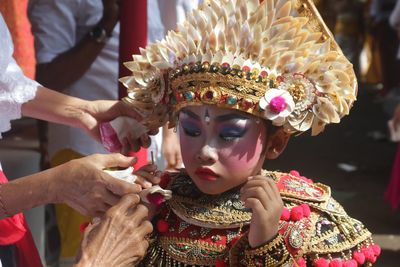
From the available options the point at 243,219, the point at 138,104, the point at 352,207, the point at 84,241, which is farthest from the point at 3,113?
the point at 352,207

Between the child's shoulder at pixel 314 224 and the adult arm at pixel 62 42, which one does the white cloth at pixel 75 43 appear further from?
the child's shoulder at pixel 314 224

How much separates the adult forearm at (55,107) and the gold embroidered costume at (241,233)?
51 cm

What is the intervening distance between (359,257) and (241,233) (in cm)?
34

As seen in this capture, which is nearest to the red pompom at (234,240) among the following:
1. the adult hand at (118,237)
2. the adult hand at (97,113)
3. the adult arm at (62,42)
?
the adult hand at (118,237)

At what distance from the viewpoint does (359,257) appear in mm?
2109

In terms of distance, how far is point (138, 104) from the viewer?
A: 228cm

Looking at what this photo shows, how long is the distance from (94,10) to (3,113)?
115 cm

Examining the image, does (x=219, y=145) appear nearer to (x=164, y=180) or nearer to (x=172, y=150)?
(x=164, y=180)

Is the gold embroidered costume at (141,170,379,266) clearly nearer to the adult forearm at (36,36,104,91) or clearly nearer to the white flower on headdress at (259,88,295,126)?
the white flower on headdress at (259,88,295,126)

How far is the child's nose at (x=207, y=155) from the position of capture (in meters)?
2.05

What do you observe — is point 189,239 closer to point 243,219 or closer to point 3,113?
point 243,219

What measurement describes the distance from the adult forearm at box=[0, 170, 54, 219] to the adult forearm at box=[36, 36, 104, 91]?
1.35 metres

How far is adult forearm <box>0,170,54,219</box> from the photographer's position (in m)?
2.06

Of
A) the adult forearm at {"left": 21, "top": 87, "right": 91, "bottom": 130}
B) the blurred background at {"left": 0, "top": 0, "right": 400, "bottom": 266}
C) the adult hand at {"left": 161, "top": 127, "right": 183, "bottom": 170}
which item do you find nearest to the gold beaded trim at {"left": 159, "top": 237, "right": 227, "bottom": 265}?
the adult forearm at {"left": 21, "top": 87, "right": 91, "bottom": 130}
